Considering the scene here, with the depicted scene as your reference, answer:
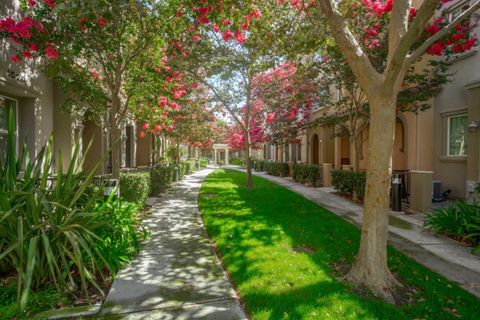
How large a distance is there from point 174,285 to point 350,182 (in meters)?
8.64

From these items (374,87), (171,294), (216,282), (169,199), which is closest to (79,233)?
(171,294)

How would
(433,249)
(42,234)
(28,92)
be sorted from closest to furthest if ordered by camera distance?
(42,234), (433,249), (28,92)

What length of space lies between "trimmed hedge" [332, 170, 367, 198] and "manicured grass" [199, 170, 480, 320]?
295 centimetres

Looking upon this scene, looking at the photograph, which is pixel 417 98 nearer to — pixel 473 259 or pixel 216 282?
pixel 473 259

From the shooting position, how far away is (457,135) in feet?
33.8

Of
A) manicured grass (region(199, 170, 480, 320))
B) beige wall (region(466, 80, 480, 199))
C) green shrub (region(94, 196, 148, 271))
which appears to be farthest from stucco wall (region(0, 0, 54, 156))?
beige wall (region(466, 80, 480, 199))

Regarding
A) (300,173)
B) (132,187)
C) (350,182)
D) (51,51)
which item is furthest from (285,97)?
(51,51)

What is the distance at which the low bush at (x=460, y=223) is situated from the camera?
5570mm

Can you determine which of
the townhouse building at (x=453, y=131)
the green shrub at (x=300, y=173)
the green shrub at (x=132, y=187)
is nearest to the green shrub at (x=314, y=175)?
the green shrub at (x=300, y=173)

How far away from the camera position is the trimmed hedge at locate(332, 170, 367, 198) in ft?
32.3

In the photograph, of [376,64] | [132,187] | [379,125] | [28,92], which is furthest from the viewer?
[376,64]

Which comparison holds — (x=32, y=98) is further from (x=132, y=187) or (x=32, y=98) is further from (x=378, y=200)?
(x=378, y=200)

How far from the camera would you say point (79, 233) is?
362 centimetres

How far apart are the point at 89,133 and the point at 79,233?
9214 mm
